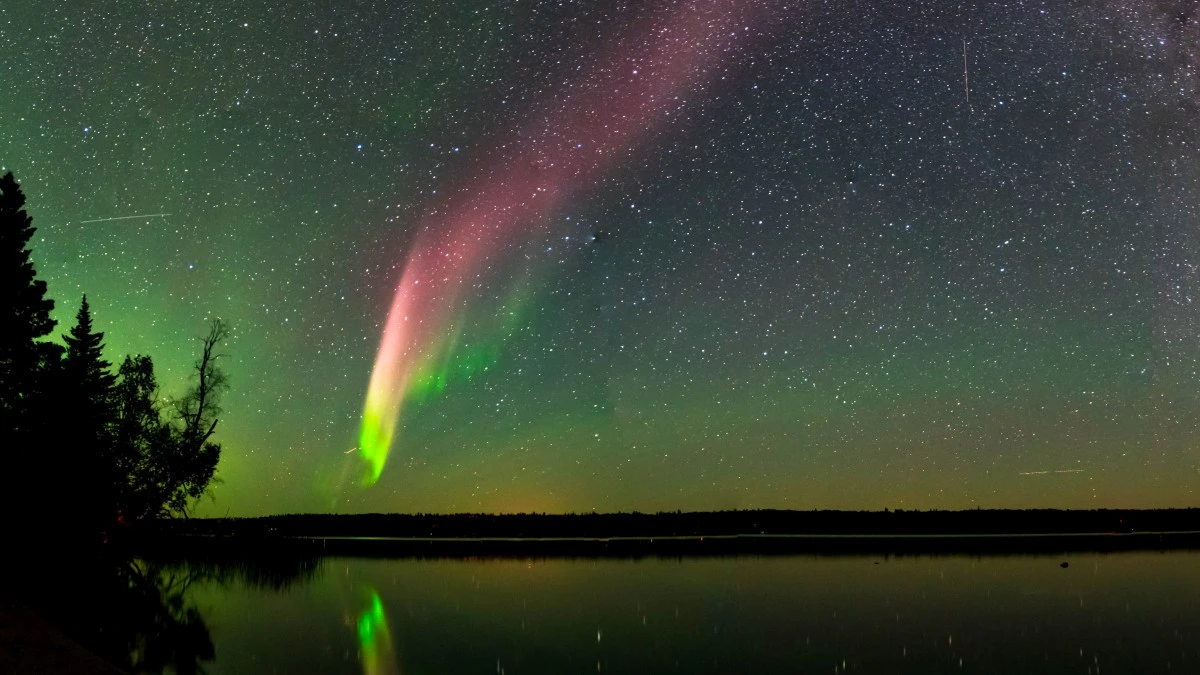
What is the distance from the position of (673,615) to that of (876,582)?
35.8 feet

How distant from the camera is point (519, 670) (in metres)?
13.2

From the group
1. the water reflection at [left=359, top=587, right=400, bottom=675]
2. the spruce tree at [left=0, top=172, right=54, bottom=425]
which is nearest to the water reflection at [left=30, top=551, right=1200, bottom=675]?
the water reflection at [left=359, top=587, right=400, bottom=675]

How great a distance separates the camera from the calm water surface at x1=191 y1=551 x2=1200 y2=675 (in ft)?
45.9

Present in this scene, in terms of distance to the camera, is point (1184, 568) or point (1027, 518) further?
point (1027, 518)

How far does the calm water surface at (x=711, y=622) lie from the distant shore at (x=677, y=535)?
15091 mm

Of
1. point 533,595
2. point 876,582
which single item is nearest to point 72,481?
point 533,595

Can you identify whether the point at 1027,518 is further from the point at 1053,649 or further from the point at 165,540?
the point at 1053,649

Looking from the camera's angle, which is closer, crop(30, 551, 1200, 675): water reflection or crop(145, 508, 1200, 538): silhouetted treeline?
crop(30, 551, 1200, 675): water reflection

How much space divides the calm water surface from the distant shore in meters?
15.1

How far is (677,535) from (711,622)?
60446 mm

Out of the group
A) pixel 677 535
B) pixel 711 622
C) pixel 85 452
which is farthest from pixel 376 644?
pixel 677 535

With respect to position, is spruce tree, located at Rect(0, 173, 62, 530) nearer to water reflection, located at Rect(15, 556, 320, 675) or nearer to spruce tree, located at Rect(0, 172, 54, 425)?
spruce tree, located at Rect(0, 172, 54, 425)

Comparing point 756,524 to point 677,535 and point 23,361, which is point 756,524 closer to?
point 677,535

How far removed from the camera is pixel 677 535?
257 feet
